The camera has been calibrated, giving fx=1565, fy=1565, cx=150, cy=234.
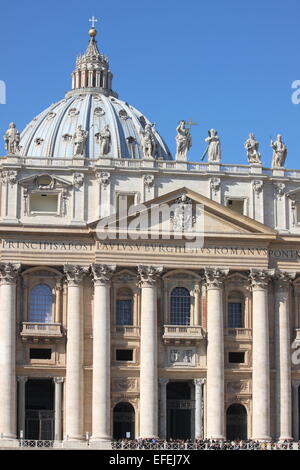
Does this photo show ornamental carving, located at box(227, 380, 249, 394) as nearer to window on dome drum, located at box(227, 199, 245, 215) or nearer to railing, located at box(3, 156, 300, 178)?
window on dome drum, located at box(227, 199, 245, 215)

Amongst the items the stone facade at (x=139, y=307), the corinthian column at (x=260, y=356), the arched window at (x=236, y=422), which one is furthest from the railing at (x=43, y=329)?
the corinthian column at (x=260, y=356)

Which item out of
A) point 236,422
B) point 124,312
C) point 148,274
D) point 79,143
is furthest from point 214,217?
point 236,422

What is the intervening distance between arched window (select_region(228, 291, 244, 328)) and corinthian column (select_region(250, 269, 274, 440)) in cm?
124

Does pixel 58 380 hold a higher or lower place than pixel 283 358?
lower

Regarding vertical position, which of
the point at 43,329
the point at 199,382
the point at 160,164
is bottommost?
the point at 199,382

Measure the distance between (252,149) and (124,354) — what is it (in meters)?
16.1

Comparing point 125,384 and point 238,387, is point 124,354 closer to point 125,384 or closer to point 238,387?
point 125,384

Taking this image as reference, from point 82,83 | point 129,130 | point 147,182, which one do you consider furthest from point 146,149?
point 82,83

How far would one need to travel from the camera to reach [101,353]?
323 feet

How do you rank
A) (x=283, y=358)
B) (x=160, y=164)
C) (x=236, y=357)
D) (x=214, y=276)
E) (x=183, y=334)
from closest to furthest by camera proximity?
(x=183, y=334) < (x=214, y=276) < (x=283, y=358) < (x=236, y=357) < (x=160, y=164)

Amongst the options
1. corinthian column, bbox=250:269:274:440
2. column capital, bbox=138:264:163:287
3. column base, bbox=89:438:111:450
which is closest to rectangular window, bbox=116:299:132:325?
column capital, bbox=138:264:163:287

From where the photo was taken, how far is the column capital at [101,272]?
99375 millimetres

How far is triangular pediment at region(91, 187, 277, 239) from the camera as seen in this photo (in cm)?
10050

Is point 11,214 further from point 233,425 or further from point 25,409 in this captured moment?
point 233,425
